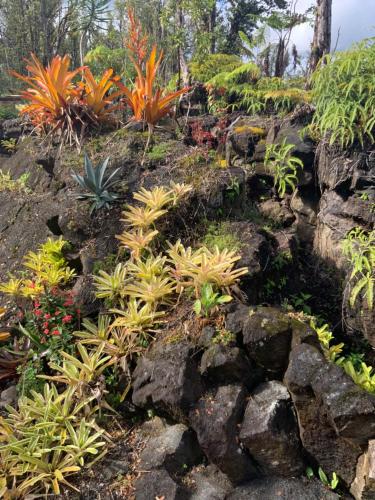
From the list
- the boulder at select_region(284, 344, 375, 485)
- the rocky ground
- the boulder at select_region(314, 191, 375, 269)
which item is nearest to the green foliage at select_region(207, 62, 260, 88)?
the rocky ground

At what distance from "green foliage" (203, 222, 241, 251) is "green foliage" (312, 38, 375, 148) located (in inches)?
67.9

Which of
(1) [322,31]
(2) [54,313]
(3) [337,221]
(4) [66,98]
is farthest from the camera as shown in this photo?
(1) [322,31]

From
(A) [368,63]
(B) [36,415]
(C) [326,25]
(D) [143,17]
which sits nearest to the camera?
(B) [36,415]

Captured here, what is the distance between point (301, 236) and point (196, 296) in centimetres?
218

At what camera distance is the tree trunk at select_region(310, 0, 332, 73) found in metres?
7.18

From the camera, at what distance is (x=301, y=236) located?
16.7 feet

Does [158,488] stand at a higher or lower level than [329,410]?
lower

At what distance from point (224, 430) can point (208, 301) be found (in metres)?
1.06

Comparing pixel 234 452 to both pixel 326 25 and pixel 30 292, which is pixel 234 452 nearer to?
pixel 30 292

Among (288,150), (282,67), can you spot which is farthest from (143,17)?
(288,150)

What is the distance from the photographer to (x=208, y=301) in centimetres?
337

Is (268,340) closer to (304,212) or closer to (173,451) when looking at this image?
(173,451)

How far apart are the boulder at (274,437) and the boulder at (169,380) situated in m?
0.50

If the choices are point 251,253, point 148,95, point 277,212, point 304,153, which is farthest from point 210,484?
point 148,95
